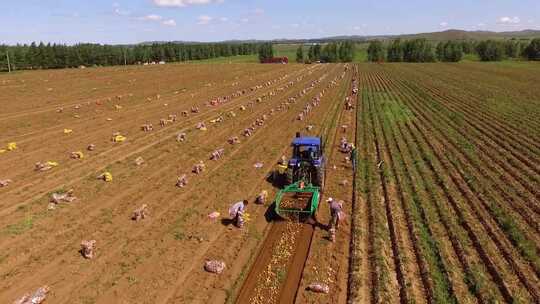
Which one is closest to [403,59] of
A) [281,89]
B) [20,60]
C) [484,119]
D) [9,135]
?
[281,89]

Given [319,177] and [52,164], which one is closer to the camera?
[319,177]

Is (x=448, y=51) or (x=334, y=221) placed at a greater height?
(x=448, y=51)

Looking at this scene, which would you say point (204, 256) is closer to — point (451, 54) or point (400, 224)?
point (400, 224)

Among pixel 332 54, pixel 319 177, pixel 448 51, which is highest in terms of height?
pixel 332 54

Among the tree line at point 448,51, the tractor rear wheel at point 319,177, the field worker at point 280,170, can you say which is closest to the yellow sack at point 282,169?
the field worker at point 280,170

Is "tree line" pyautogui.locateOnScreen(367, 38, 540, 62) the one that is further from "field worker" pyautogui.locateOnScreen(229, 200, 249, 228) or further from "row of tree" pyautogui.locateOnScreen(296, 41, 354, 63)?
"field worker" pyautogui.locateOnScreen(229, 200, 249, 228)

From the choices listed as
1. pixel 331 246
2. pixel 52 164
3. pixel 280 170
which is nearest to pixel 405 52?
pixel 280 170

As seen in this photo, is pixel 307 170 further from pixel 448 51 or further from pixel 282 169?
pixel 448 51
